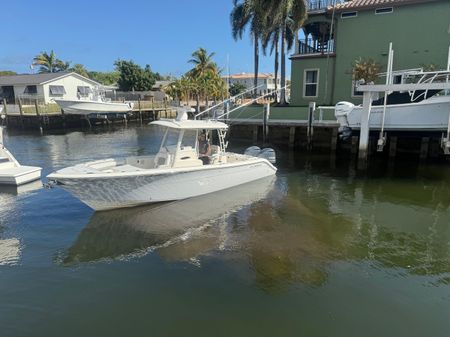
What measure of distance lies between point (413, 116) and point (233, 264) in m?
11.7

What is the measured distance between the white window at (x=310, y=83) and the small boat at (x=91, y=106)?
77.6 ft

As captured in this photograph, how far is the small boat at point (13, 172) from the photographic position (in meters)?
13.3

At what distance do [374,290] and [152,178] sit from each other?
638 centimetres

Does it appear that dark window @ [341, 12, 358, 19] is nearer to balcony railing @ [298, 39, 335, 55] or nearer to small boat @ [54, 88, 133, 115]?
balcony railing @ [298, 39, 335, 55]

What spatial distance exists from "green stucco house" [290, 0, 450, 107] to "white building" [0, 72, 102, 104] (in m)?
28.8

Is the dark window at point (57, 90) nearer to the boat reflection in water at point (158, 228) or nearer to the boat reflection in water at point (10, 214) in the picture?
the boat reflection in water at point (10, 214)

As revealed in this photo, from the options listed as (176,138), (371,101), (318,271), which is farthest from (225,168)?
(371,101)

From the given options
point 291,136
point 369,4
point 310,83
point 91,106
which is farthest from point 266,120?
point 91,106

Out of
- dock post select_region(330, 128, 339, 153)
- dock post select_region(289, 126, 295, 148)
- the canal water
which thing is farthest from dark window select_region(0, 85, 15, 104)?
dock post select_region(330, 128, 339, 153)

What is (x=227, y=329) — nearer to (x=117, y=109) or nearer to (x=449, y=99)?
(x=449, y=99)

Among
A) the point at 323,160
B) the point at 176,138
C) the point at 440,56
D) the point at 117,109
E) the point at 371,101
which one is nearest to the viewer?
the point at 176,138

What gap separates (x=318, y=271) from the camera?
719 cm

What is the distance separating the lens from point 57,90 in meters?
45.5

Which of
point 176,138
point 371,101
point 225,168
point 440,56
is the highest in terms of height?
point 440,56
